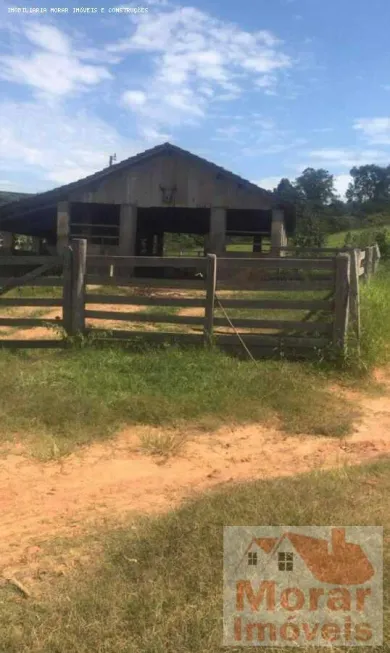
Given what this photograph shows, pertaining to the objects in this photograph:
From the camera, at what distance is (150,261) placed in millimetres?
8375

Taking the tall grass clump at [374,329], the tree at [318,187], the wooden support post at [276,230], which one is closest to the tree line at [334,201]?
the tree at [318,187]

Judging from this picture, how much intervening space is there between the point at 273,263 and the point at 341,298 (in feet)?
3.48

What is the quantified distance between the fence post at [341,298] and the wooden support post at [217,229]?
10.9 m

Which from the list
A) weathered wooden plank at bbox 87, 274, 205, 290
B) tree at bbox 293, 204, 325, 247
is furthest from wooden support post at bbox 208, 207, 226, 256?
tree at bbox 293, 204, 325, 247

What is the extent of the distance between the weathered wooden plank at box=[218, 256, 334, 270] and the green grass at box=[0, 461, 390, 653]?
435cm

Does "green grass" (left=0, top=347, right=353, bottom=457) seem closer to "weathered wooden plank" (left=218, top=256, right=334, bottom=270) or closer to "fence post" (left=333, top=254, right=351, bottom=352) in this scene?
"fence post" (left=333, top=254, right=351, bottom=352)

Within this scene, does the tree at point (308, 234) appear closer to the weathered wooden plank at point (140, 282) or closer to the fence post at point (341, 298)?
the weathered wooden plank at point (140, 282)

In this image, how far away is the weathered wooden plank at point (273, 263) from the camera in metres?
7.94

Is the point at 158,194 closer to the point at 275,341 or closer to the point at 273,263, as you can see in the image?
the point at 273,263

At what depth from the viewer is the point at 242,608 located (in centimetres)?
272

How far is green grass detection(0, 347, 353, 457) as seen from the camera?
5.46 metres

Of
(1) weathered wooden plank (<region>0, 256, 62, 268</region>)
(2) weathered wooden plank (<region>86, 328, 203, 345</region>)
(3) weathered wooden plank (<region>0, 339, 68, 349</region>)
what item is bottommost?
(3) weathered wooden plank (<region>0, 339, 68, 349</region>)

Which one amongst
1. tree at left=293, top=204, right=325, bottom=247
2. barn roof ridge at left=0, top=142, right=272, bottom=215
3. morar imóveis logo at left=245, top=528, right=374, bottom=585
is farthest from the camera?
tree at left=293, top=204, right=325, bottom=247

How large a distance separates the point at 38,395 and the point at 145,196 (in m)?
13.6
